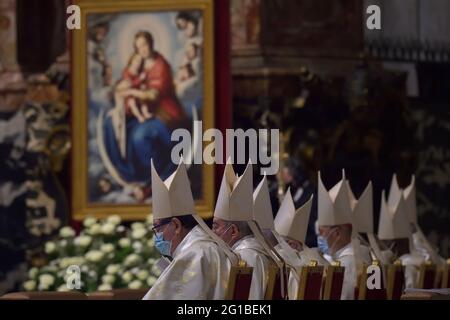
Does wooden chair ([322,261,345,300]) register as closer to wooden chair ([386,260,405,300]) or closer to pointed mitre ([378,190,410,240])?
wooden chair ([386,260,405,300])

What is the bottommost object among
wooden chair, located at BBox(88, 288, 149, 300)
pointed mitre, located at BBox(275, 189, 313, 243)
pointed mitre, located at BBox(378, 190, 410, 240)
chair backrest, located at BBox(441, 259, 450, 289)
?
chair backrest, located at BBox(441, 259, 450, 289)

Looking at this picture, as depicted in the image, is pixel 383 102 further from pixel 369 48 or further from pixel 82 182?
pixel 82 182

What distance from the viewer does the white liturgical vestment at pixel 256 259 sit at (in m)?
11.1

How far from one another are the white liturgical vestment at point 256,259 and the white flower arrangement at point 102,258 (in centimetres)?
401

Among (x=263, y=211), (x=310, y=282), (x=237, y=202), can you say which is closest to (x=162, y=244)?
(x=237, y=202)

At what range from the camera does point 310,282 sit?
12.0 meters

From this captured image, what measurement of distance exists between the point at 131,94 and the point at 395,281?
13.8 feet

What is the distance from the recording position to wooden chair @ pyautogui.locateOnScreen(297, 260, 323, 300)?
1193 centimetres

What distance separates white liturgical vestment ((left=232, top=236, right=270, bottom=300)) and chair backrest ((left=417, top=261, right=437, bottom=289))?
4723mm

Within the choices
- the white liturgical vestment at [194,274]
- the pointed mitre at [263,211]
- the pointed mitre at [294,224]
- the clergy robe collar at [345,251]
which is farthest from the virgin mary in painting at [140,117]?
the white liturgical vestment at [194,274]

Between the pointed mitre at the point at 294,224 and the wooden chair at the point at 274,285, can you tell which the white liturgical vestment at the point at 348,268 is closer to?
the pointed mitre at the point at 294,224

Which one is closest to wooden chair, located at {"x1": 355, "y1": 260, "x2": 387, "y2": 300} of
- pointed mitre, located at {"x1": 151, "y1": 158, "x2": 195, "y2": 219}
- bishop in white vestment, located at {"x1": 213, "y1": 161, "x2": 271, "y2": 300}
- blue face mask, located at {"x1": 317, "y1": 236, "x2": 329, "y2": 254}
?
blue face mask, located at {"x1": 317, "y1": 236, "x2": 329, "y2": 254}

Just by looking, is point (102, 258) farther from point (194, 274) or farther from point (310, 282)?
point (194, 274)
